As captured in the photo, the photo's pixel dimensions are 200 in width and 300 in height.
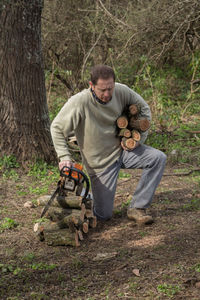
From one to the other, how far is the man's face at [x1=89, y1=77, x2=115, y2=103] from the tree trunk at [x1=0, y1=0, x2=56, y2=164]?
8.03 feet

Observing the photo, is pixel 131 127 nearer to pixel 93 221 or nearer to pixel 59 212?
pixel 93 221

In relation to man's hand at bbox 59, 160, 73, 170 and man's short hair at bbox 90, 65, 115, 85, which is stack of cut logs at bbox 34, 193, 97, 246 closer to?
man's hand at bbox 59, 160, 73, 170

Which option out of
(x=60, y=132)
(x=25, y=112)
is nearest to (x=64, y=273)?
(x=60, y=132)

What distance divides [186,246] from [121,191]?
2126 millimetres

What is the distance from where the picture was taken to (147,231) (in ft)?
14.3

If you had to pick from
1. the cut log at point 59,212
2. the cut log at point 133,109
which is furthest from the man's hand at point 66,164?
the cut log at point 133,109

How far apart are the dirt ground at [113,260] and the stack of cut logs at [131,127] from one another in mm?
1005

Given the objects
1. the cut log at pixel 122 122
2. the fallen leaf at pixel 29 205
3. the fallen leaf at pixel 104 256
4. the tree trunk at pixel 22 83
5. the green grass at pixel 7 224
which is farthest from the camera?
the tree trunk at pixel 22 83

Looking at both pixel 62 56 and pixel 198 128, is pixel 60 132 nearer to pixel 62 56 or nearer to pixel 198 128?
pixel 198 128

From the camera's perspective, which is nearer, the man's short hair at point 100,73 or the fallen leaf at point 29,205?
the man's short hair at point 100,73

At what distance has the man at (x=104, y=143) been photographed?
4277 millimetres

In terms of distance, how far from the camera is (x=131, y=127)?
4.63 meters

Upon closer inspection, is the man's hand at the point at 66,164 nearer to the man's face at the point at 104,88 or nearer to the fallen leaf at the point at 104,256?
the man's face at the point at 104,88

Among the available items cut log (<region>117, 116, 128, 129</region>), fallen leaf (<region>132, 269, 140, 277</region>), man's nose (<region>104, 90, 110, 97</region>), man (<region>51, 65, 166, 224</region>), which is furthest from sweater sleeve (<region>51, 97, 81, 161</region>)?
fallen leaf (<region>132, 269, 140, 277</region>)
